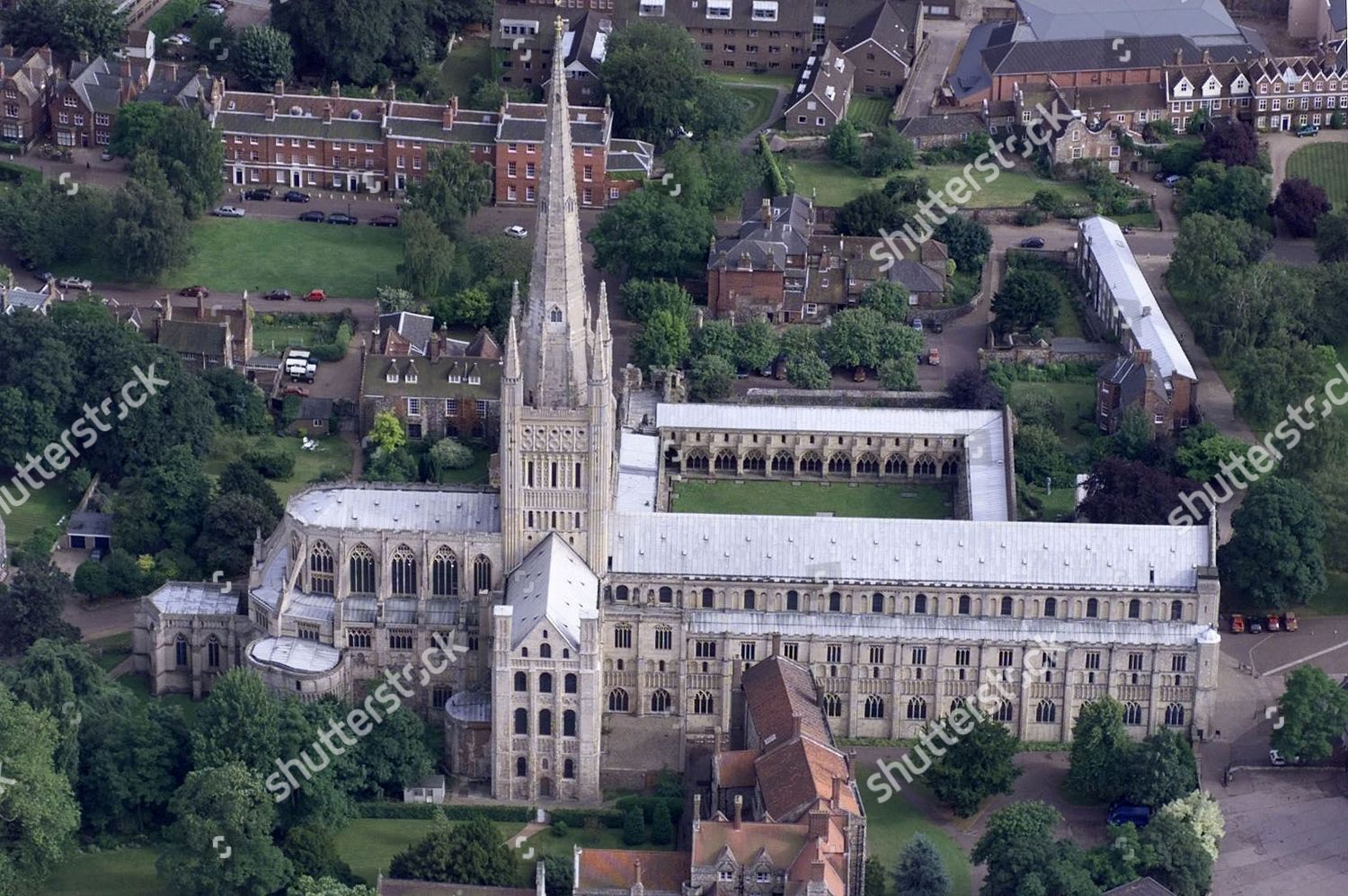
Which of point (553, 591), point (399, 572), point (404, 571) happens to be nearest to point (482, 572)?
point (404, 571)

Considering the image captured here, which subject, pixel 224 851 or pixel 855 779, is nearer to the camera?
pixel 224 851

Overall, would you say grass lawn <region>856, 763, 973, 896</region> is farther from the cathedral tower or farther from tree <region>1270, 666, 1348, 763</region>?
the cathedral tower

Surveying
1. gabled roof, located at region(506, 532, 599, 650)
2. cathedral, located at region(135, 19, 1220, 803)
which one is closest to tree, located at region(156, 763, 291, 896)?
cathedral, located at region(135, 19, 1220, 803)

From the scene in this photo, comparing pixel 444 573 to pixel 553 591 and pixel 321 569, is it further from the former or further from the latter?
pixel 553 591

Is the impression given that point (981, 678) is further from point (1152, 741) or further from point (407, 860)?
point (407, 860)

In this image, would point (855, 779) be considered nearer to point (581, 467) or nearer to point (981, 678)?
point (981, 678)

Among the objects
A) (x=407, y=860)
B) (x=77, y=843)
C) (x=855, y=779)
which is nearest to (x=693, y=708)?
(x=855, y=779)

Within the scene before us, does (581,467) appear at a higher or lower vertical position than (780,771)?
higher

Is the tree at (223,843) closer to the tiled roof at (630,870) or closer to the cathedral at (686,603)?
the cathedral at (686,603)

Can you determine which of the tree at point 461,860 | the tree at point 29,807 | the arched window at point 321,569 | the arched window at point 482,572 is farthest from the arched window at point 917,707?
the tree at point 29,807
